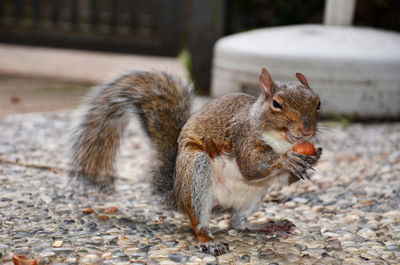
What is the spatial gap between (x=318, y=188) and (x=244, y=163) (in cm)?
135

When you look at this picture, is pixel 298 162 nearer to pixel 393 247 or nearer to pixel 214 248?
pixel 214 248

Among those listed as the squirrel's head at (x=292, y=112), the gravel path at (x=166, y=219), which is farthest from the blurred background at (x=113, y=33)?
the squirrel's head at (x=292, y=112)

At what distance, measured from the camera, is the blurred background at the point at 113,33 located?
709 cm

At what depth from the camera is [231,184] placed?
2604mm

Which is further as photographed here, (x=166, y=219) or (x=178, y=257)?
(x=166, y=219)

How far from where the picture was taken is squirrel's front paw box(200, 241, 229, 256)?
8.28 feet

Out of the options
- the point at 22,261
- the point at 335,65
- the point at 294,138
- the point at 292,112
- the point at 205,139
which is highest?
the point at 292,112

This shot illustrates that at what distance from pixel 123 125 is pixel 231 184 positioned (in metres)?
0.77

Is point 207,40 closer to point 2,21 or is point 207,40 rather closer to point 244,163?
point 2,21

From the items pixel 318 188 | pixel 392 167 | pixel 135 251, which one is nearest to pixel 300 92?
pixel 135 251

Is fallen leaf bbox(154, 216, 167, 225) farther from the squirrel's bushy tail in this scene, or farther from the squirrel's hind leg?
the squirrel's hind leg

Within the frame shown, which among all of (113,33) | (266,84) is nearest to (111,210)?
(266,84)

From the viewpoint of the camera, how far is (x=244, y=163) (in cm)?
249

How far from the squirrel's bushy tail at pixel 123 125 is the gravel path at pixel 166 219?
0.69 feet
